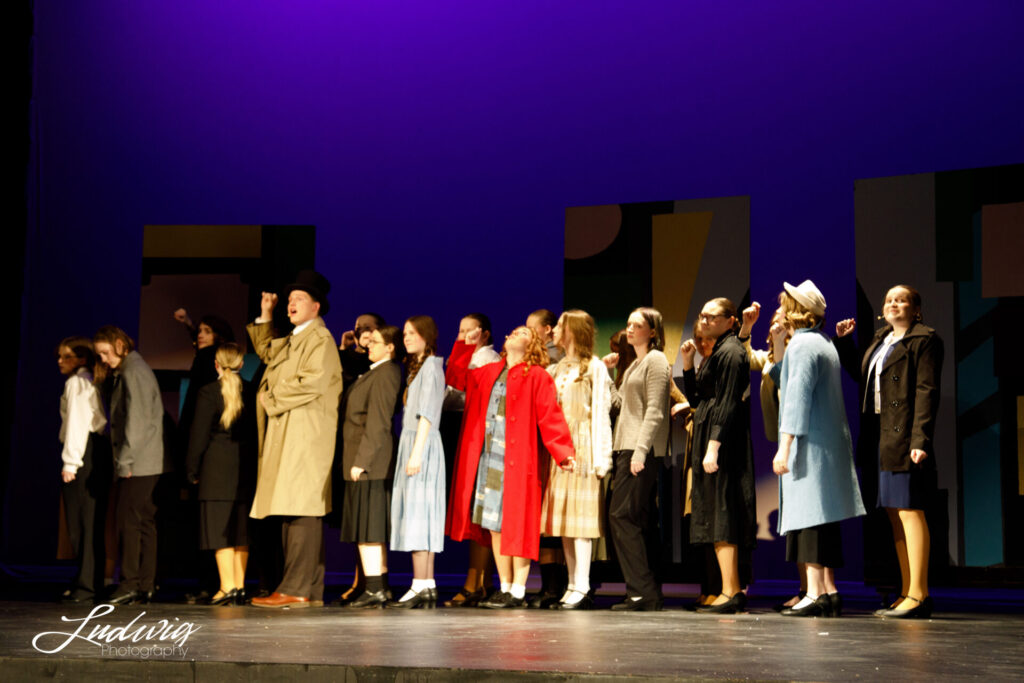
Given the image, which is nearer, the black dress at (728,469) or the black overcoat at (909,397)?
the black overcoat at (909,397)

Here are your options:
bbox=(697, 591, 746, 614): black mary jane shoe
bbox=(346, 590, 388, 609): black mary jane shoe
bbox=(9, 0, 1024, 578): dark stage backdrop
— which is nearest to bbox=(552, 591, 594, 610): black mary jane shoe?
bbox=(697, 591, 746, 614): black mary jane shoe

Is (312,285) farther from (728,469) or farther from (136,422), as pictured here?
(728,469)

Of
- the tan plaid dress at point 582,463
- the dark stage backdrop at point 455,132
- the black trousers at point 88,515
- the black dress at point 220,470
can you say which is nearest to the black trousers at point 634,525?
the tan plaid dress at point 582,463

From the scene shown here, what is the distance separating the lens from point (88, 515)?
19.0ft

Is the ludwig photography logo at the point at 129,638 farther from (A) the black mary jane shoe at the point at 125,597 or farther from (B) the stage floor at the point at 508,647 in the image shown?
(A) the black mary jane shoe at the point at 125,597

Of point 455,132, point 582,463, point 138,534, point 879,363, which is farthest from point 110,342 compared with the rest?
point 879,363

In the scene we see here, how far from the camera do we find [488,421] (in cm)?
564

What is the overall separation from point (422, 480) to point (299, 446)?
2.16 ft

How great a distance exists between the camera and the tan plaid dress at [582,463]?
18.0 feet

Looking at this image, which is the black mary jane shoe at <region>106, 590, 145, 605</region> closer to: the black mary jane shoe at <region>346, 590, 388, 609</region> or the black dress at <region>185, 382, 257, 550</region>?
the black dress at <region>185, 382, 257, 550</region>

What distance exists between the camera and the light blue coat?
5.01 m

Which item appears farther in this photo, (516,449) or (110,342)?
(110,342)

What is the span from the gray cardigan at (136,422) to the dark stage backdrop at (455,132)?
220 centimetres

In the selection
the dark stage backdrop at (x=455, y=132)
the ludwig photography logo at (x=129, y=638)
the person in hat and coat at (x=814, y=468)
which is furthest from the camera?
the dark stage backdrop at (x=455, y=132)
